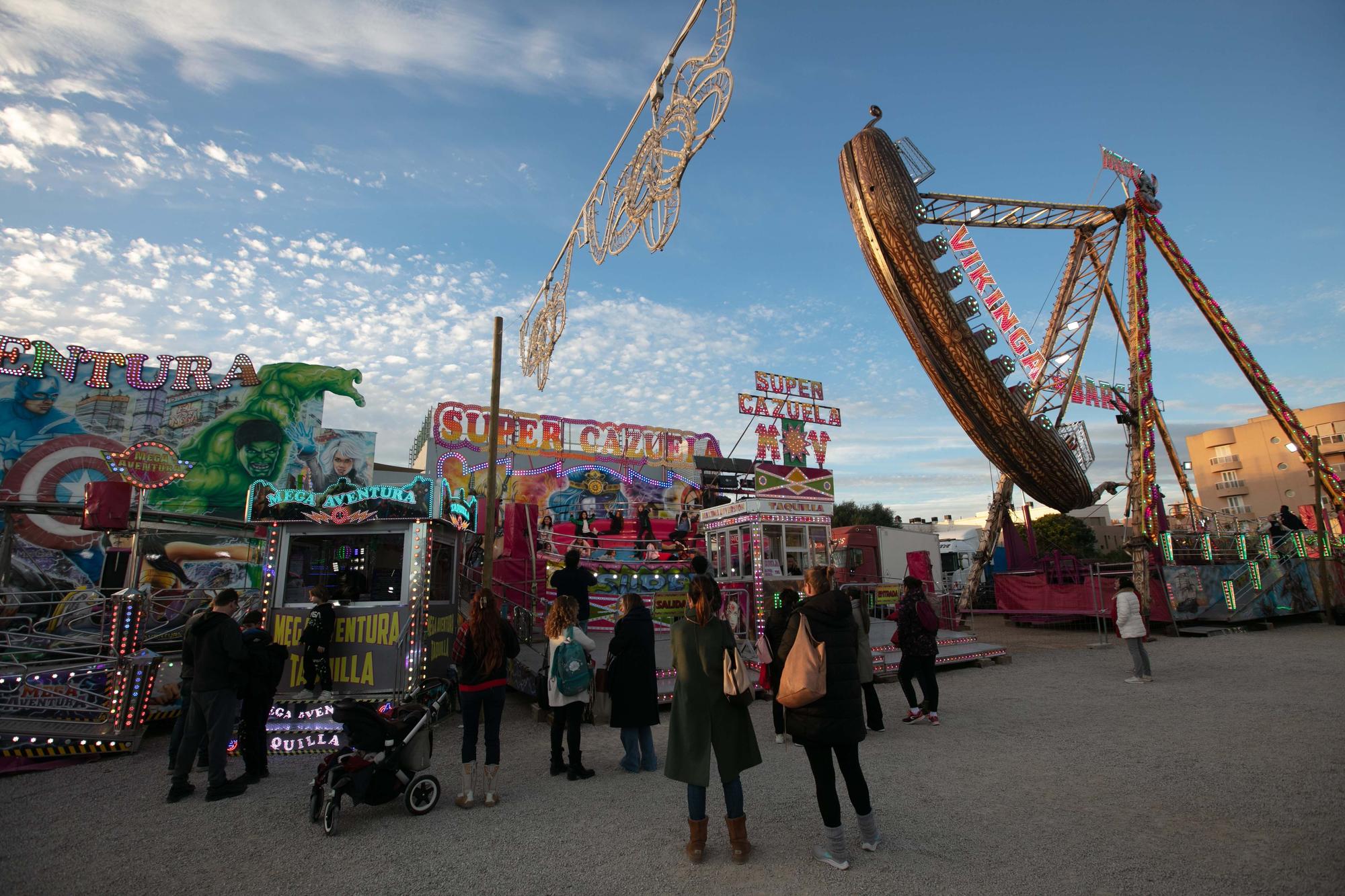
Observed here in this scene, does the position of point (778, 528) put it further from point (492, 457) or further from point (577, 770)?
point (577, 770)

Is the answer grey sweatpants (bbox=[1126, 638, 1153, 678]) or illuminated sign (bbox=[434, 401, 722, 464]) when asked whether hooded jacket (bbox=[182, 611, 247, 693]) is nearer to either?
grey sweatpants (bbox=[1126, 638, 1153, 678])

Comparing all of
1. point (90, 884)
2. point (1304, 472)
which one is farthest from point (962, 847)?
point (1304, 472)

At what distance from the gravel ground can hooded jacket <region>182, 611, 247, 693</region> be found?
95 cm

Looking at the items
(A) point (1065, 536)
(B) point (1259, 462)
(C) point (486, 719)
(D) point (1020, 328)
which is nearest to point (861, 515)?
(A) point (1065, 536)

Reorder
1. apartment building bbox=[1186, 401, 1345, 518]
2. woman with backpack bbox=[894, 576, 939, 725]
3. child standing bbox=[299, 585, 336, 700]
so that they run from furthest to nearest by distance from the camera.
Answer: apartment building bbox=[1186, 401, 1345, 518], child standing bbox=[299, 585, 336, 700], woman with backpack bbox=[894, 576, 939, 725]

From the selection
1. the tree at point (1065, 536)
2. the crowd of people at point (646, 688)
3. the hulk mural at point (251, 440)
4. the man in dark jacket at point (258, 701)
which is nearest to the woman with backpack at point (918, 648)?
the crowd of people at point (646, 688)

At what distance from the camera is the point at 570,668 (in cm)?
555

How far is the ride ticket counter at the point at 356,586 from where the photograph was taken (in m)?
7.92

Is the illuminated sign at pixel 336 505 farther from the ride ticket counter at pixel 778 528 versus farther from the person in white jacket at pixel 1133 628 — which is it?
the person in white jacket at pixel 1133 628

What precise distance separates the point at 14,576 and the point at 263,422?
7.58 m

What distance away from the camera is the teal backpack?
553 centimetres

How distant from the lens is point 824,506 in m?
13.4

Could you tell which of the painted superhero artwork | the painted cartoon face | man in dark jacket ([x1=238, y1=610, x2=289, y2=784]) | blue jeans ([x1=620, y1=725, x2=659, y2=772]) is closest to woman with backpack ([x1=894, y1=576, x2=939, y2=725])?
blue jeans ([x1=620, y1=725, x2=659, y2=772])

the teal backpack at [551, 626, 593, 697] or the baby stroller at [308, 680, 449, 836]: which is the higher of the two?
the teal backpack at [551, 626, 593, 697]
